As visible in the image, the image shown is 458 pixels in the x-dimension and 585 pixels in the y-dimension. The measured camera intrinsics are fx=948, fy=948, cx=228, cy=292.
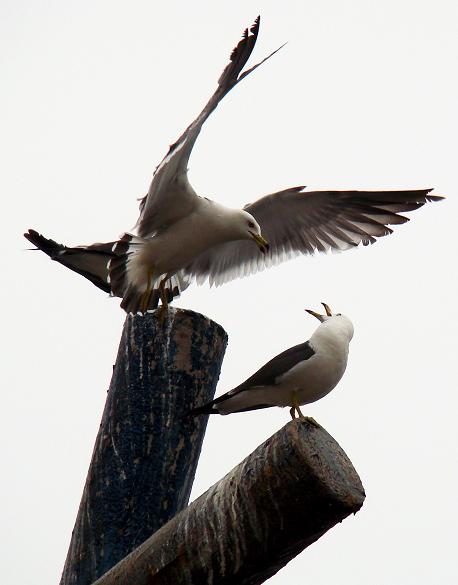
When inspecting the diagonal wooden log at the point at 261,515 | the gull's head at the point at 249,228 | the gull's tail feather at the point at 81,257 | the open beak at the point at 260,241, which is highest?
the gull's tail feather at the point at 81,257

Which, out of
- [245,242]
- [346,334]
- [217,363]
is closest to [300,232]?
[245,242]

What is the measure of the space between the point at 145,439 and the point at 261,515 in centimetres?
104

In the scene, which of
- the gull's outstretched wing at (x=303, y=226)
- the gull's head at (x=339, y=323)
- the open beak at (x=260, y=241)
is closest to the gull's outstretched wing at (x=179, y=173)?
the open beak at (x=260, y=241)

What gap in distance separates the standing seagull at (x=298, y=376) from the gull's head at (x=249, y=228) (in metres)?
1.46

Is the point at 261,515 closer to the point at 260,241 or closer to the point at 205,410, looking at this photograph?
the point at 205,410

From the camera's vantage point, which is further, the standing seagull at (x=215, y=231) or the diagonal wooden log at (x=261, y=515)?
the standing seagull at (x=215, y=231)

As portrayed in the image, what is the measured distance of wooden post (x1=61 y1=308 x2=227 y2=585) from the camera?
9.43 feet

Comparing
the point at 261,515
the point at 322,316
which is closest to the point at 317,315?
the point at 322,316

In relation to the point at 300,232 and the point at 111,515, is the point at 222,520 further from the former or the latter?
the point at 300,232

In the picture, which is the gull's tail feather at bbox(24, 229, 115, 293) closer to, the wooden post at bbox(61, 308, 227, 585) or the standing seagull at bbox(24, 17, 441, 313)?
the standing seagull at bbox(24, 17, 441, 313)

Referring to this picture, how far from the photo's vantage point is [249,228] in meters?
4.89

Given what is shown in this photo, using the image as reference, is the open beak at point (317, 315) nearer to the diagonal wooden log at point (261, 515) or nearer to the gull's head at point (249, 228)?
the gull's head at point (249, 228)

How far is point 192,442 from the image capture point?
3.01 m

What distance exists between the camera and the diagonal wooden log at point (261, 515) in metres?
Answer: 1.92
